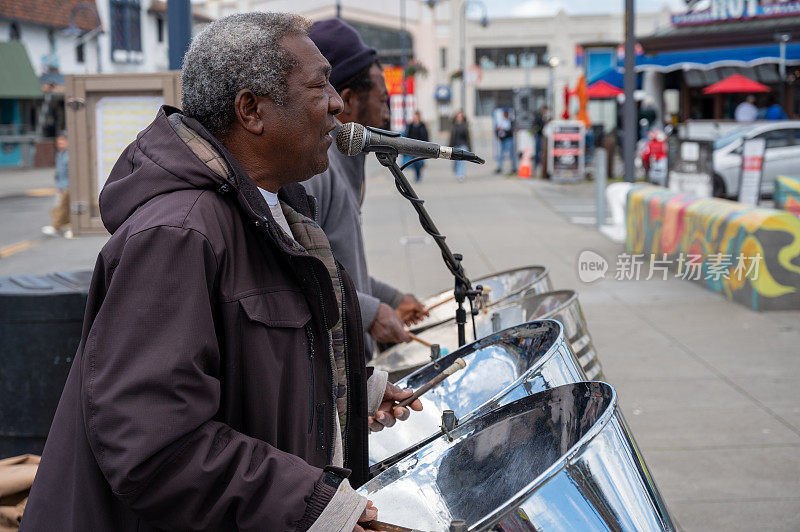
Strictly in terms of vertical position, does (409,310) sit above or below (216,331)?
below

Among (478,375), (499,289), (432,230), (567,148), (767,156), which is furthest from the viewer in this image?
(567,148)

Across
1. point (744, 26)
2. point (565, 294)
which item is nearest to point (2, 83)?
point (744, 26)

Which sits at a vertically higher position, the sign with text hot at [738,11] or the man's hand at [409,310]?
the sign with text hot at [738,11]

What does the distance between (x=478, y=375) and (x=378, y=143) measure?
26.3 inches

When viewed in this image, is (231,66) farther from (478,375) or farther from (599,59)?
(599,59)

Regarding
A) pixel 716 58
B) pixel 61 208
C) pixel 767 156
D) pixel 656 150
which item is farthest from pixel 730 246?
pixel 716 58

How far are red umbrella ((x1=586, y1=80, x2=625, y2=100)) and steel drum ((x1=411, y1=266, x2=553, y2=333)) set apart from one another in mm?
19175

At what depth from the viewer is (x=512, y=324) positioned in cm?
299

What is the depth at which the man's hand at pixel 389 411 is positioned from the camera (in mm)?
1978

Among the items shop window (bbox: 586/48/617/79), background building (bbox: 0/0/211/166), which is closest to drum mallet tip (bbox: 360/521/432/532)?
shop window (bbox: 586/48/617/79)

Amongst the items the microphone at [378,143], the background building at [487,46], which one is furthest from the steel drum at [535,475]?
the background building at [487,46]

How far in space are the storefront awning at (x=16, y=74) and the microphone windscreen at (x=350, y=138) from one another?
31060mm

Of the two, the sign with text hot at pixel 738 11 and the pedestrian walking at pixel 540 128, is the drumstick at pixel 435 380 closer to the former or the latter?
the pedestrian walking at pixel 540 128

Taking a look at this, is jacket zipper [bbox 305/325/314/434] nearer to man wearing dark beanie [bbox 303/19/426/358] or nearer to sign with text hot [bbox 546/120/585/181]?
man wearing dark beanie [bbox 303/19/426/358]
